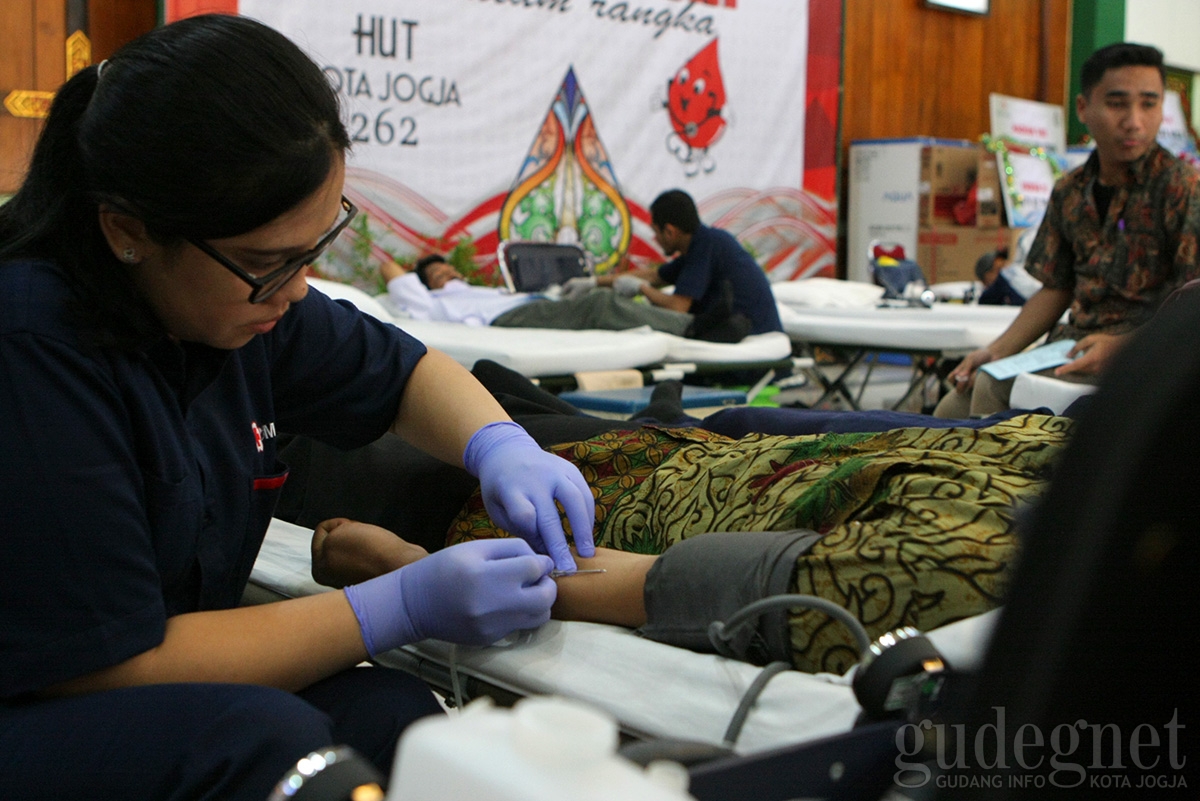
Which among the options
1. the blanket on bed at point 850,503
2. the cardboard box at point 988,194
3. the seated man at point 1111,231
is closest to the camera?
the blanket on bed at point 850,503

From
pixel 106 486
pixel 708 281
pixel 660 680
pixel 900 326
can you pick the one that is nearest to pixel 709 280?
pixel 708 281

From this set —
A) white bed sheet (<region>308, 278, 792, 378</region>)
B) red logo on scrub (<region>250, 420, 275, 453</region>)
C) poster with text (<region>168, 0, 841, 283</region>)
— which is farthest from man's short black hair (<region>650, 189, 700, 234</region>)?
red logo on scrub (<region>250, 420, 275, 453</region>)

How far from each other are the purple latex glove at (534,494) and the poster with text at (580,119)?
11.9ft

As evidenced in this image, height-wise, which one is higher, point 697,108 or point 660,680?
point 697,108

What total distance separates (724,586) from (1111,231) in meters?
2.18

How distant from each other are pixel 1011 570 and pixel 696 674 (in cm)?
68

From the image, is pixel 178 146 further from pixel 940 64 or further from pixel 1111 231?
pixel 940 64

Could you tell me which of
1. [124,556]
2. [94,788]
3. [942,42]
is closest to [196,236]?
[124,556]

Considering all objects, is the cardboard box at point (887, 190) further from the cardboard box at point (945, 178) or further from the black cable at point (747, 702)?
the black cable at point (747, 702)

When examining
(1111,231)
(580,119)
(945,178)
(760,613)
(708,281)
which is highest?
(580,119)

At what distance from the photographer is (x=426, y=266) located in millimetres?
5055

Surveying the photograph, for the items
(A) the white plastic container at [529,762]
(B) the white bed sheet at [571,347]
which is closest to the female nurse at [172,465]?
(A) the white plastic container at [529,762]

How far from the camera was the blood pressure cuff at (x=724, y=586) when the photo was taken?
1.08 metres

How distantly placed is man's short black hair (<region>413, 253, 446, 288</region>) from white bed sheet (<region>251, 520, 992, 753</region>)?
3903 mm
